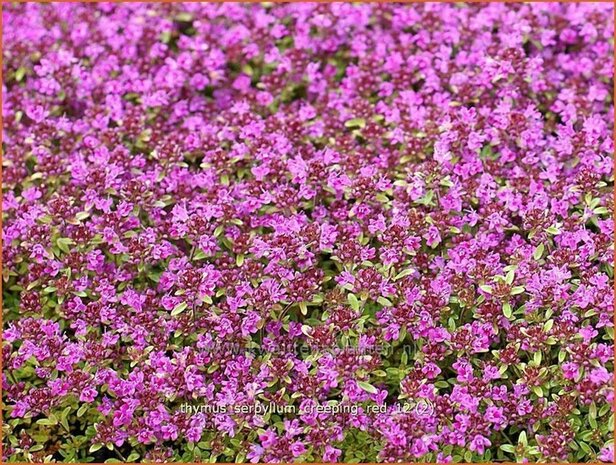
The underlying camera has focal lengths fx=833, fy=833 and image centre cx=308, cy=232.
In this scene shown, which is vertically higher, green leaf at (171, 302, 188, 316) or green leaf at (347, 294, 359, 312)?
green leaf at (347, 294, 359, 312)

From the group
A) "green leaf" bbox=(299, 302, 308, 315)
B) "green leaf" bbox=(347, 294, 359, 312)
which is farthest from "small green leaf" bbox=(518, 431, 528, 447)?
"green leaf" bbox=(299, 302, 308, 315)

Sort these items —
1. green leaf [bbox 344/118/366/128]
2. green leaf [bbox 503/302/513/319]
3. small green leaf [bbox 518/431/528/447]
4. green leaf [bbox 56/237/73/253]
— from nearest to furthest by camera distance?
1. small green leaf [bbox 518/431/528/447]
2. green leaf [bbox 503/302/513/319]
3. green leaf [bbox 56/237/73/253]
4. green leaf [bbox 344/118/366/128]

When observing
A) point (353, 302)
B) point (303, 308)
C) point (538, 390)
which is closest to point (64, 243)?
point (303, 308)

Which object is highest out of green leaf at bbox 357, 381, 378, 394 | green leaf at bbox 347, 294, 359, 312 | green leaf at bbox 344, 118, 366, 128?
green leaf at bbox 344, 118, 366, 128

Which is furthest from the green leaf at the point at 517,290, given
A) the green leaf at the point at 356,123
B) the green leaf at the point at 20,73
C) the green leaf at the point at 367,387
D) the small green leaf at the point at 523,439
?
the green leaf at the point at 20,73

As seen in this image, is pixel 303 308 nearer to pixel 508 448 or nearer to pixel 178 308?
pixel 178 308

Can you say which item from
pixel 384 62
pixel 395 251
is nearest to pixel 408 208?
pixel 395 251

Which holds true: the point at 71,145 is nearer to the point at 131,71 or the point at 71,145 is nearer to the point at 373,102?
the point at 131,71

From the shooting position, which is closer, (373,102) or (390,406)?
(390,406)

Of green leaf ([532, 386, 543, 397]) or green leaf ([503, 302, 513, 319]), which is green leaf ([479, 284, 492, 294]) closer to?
green leaf ([503, 302, 513, 319])
